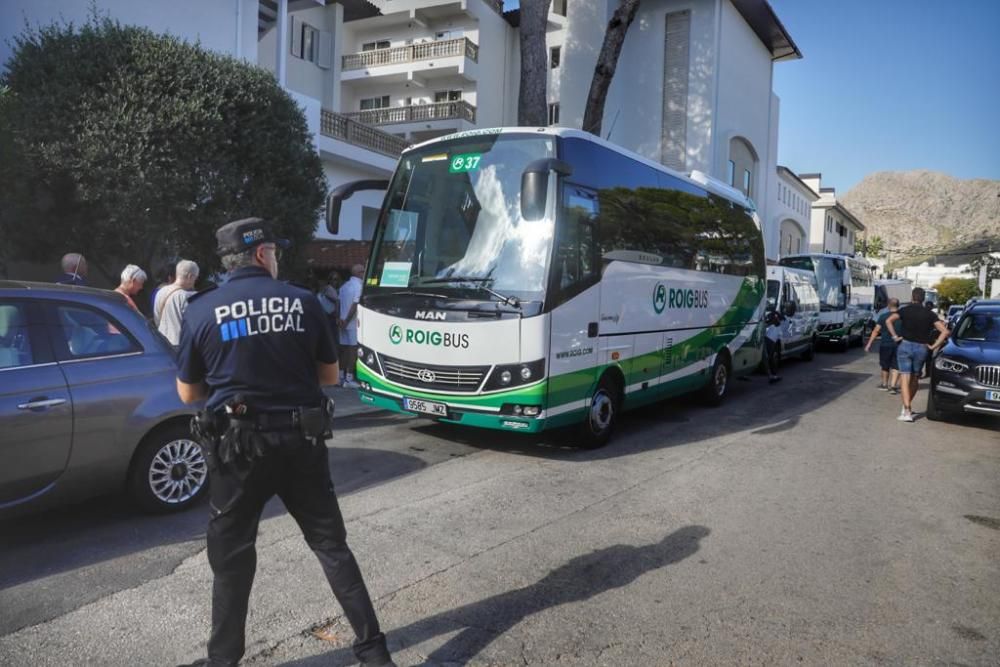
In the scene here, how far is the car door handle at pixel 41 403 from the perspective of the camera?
14.4 feet

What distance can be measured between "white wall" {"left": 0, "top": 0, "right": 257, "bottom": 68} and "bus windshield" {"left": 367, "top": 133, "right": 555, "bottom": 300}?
703cm

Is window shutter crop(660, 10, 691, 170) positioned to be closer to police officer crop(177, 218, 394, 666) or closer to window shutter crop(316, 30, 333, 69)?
window shutter crop(316, 30, 333, 69)

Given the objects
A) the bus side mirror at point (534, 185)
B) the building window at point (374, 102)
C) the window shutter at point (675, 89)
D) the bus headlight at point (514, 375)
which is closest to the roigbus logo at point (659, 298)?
the bus headlight at point (514, 375)

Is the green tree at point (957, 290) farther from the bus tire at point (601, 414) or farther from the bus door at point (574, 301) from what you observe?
the bus door at point (574, 301)

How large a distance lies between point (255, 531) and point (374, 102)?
113ft

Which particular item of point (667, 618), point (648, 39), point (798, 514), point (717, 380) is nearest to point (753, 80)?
point (648, 39)

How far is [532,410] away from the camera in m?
6.97

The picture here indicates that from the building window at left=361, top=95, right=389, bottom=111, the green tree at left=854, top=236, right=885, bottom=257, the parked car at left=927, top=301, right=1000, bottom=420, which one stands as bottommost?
the parked car at left=927, top=301, right=1000, bottom=420

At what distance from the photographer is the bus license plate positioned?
23.9 feet

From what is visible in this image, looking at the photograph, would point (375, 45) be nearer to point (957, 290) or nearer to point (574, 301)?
point (574, 301)

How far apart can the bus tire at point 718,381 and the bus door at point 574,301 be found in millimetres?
4003

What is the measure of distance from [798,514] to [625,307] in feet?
10.5

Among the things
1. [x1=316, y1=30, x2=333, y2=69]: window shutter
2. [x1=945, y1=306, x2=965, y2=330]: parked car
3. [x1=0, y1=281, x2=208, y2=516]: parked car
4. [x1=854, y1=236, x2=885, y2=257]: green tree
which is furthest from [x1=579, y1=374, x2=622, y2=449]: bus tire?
[x1=854, y1=236, x2=885, y2=257]: green tree

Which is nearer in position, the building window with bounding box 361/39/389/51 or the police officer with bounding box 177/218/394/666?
the police officer with bounding box 177/218/394/666
